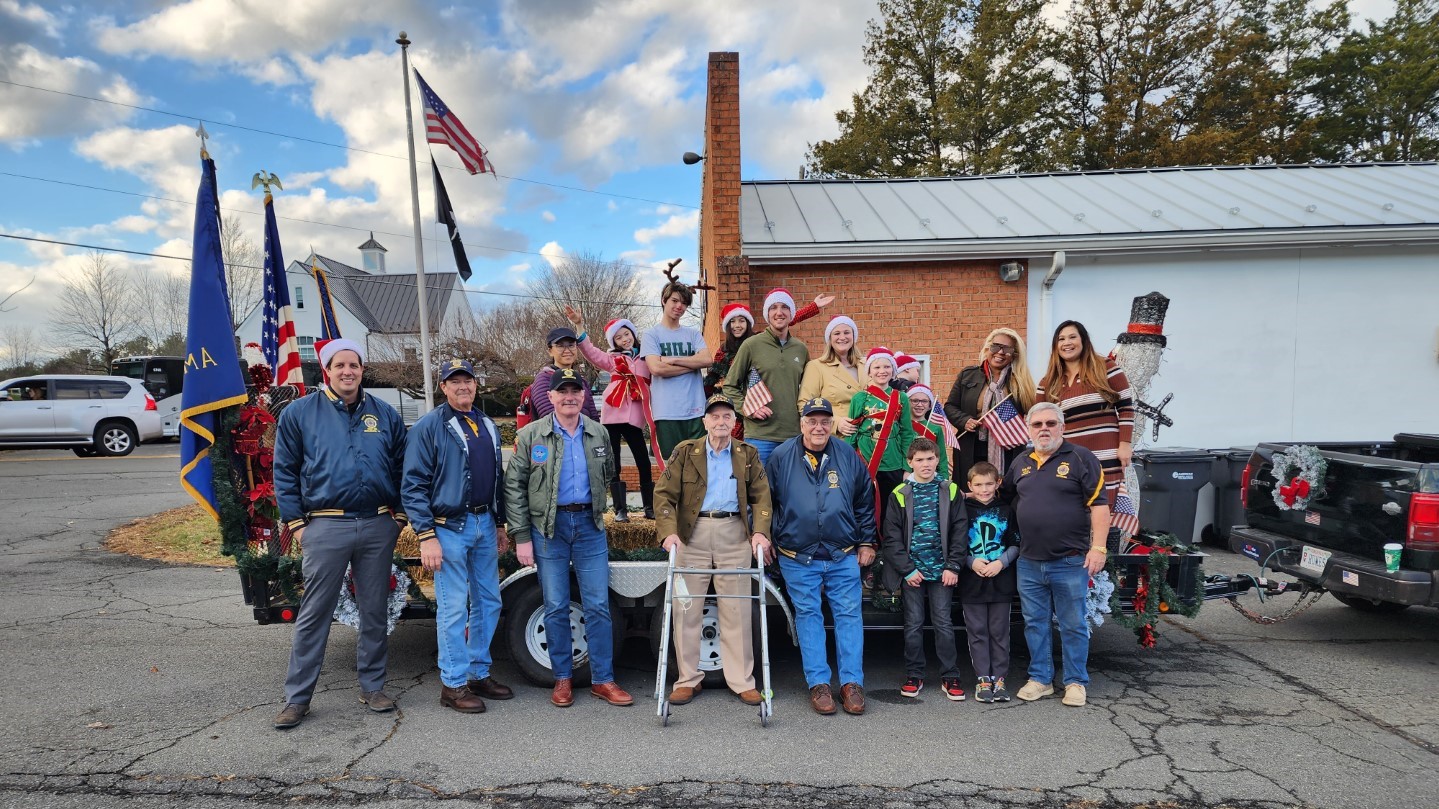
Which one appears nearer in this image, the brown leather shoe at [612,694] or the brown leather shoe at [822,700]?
the brown leather shoe at [822,700]

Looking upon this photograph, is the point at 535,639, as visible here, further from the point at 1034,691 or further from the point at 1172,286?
the point at 1172,286

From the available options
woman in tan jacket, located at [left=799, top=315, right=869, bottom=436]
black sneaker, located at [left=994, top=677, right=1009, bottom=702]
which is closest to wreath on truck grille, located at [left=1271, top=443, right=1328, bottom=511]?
black sneaker, located at [left=994, top=677, right=1009, bottom=702]

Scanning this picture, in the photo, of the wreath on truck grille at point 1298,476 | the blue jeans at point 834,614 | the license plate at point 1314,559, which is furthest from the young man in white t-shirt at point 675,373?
the license plate at point 1314,559

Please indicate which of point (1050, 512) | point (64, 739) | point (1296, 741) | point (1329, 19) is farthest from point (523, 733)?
point (1329, 19)

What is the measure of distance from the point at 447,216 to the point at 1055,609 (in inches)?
479

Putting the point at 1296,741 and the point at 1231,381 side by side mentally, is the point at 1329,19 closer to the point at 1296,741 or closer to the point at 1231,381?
the point at 1231,381

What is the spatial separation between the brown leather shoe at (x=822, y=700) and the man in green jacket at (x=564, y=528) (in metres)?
1.07

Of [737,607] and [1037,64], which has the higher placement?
[1037,64]

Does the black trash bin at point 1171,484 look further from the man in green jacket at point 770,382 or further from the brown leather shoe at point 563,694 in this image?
the brown leather shoe at point 563,694

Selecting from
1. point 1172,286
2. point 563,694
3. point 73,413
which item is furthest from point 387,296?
point 563,694

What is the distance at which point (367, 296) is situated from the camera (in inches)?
1683

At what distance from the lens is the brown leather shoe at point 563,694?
454cm

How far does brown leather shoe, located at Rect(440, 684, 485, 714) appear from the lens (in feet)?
14.5

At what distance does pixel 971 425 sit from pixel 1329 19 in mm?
28692
